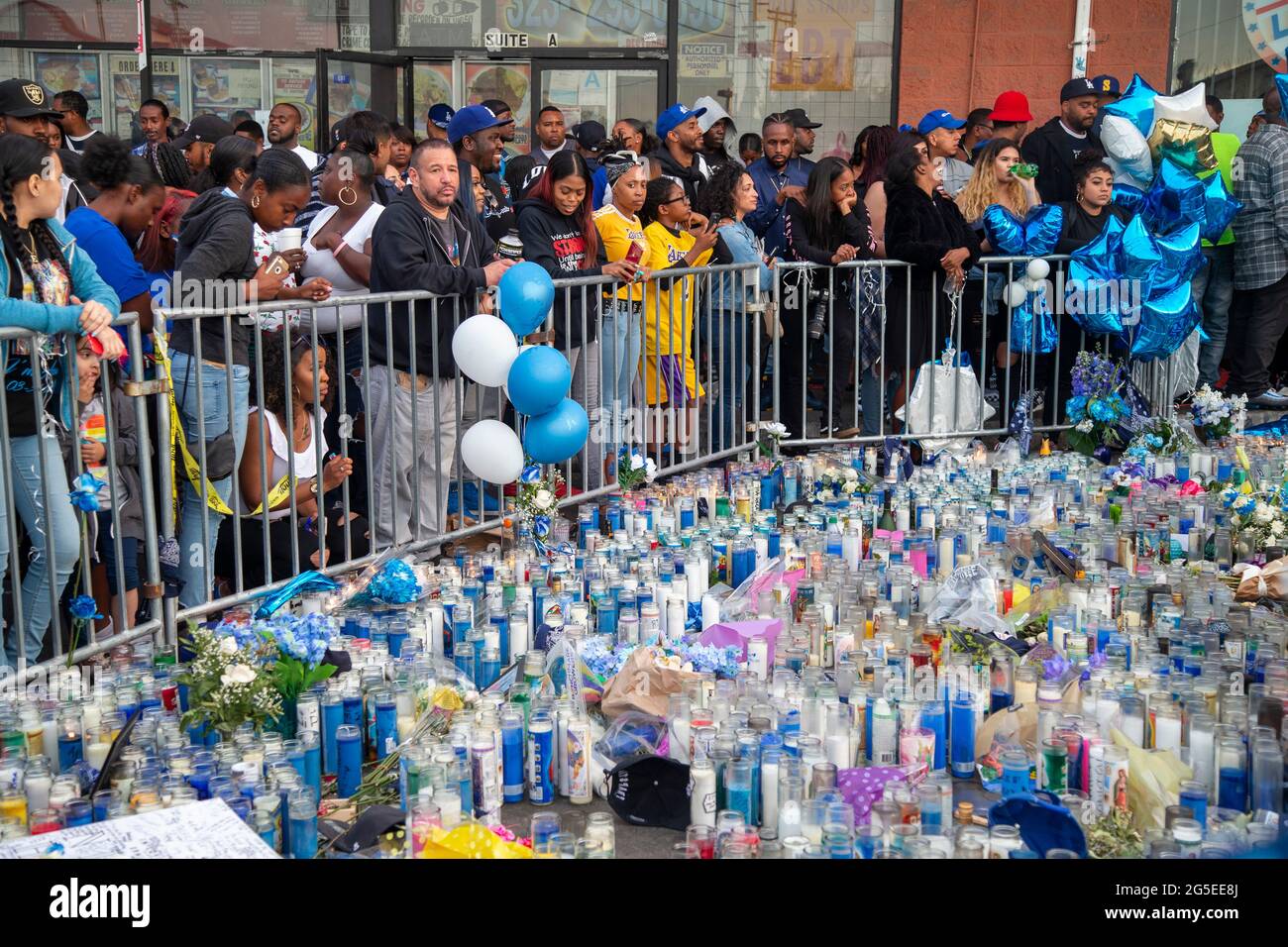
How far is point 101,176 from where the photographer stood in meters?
6.29

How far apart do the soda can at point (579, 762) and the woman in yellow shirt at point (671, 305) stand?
12.9 feet

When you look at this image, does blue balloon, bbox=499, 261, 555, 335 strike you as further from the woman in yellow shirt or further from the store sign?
the store sign

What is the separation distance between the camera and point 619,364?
8180 mm

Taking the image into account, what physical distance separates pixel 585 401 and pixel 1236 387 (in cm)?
546

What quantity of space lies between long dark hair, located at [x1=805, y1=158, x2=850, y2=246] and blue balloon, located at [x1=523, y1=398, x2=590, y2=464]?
305 centimetres

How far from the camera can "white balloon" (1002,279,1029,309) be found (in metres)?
9.80

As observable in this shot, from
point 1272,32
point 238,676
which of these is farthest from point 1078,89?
point 238,676

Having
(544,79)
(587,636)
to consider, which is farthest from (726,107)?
(587,636)

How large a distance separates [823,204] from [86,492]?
562cm

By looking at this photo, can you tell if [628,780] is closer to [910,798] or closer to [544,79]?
[910,798]

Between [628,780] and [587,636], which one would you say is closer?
[628,780]

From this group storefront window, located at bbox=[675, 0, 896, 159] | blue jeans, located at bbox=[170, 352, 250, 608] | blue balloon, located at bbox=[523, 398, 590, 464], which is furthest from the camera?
storefront window, located at bbox=[675, 0, 896, 159]

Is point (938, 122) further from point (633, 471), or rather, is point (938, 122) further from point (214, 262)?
point (214, 262)

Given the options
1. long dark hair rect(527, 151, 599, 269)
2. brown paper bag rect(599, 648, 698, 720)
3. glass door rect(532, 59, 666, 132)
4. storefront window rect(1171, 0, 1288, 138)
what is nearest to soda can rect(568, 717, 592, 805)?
brown paper bag rect(599, 648, 698, 720)
